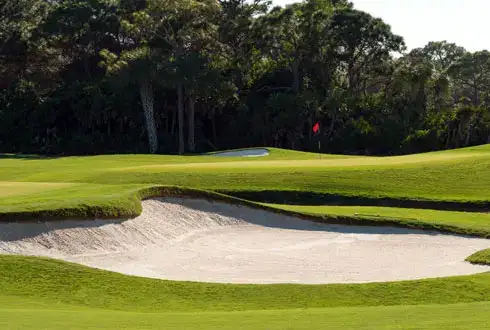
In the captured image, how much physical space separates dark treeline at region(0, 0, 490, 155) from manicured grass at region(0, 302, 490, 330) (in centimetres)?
4665

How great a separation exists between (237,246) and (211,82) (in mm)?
38668

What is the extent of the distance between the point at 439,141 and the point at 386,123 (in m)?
4.87

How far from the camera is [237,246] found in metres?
19.9

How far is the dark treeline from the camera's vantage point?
57.9m

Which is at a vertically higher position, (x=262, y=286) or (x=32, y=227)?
(x=32, y=227)

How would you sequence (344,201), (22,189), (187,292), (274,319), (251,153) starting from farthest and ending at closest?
(251,153) < (344,201) < (22,189) < (187,292) < (274,319)

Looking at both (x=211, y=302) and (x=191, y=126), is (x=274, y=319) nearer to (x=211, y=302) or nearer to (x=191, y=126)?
(x=211, y=302)

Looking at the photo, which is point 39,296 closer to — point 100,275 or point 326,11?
point 100,275

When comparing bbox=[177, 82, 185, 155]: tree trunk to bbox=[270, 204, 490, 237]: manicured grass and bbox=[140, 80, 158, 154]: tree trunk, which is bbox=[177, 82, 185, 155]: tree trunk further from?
bbox=[270, 204, 490, 237]: manicured grass

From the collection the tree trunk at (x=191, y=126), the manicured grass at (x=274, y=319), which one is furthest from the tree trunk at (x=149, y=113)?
the manicured grass at (x=274, y=319)

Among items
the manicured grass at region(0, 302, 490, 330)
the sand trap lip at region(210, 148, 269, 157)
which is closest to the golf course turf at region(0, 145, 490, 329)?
the manicured grass at region(0, 302, 490, 330)

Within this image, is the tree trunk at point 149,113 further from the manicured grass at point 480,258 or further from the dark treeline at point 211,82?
the manicured grass at point 480,258

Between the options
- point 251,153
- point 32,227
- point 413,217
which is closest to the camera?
point 32,227

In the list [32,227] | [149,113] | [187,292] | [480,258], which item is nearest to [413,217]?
[480,258]
